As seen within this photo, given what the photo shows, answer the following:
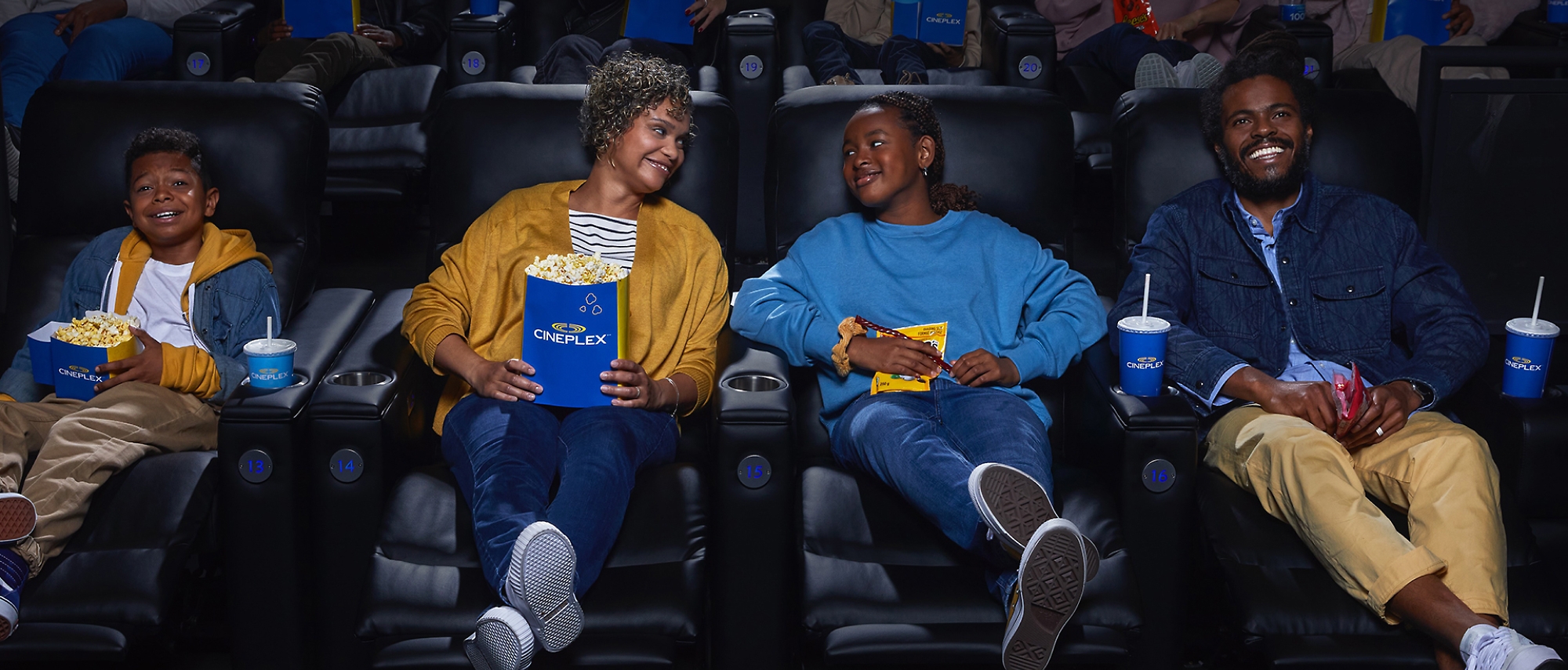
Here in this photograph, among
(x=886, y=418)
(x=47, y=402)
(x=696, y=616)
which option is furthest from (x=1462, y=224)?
(x=47, y=402)

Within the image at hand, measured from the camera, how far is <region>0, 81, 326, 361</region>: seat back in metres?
2.60

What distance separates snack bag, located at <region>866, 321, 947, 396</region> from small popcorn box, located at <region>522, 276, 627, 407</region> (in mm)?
521

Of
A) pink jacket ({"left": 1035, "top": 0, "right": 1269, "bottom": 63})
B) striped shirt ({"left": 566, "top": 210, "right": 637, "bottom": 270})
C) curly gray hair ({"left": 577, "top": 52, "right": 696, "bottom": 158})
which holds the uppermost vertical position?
pink jacket ({"left": 1035, "top": 0, "right": 1269, "bottom": 63})

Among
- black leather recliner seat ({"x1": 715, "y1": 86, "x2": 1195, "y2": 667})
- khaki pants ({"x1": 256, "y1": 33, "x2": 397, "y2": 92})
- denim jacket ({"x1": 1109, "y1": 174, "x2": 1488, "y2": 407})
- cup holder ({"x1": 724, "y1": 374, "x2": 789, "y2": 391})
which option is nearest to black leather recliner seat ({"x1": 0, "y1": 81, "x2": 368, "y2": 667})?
cup holder ({"x1": 724, "y1": 374, "x2": 789, "y2": 391})

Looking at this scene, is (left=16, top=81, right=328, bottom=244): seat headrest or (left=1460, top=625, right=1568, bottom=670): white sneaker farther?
(left=16, top=81, right=328, bottom=244): seat headrest

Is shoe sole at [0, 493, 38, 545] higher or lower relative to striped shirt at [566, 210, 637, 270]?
lower

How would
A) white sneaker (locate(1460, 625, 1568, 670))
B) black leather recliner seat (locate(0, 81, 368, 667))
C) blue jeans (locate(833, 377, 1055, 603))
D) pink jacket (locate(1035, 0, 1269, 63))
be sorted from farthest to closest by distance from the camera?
pink jacket (locate(1035, 0, 1269, 63)), black leather recliner seat (locate(0, 81, 368, 667)), blue jeans (locate(833, 377, 1055, 603)), white sneaker (locate(1460, 625, 1568, 670))

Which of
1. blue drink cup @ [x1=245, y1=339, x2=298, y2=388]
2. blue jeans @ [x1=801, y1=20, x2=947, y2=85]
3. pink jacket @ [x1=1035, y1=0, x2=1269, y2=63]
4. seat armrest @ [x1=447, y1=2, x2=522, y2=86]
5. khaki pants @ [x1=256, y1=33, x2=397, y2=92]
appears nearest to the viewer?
blue drink cup @ [x1=245, y1=339, x2=298, y2=388]

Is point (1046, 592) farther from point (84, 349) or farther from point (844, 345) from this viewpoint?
point (84, 349)

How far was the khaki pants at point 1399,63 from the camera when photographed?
391 cm

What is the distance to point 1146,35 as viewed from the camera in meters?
4.03

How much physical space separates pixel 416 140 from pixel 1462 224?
2.89 metres

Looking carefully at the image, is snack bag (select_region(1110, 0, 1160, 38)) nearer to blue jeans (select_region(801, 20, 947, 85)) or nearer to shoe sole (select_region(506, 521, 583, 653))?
blue jeans (select_region(801, 20, 947, 85))

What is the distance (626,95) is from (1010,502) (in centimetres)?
110
